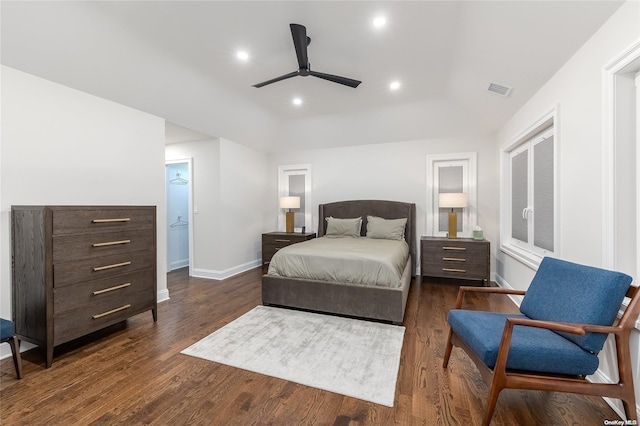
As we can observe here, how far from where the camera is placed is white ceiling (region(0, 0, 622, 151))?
2037mm

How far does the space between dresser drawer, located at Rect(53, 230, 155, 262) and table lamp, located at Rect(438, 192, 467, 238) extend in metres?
3.97

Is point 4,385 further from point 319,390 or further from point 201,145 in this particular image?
point 201,145

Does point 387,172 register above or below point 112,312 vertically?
above

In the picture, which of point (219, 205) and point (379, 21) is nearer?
point (379, 21)

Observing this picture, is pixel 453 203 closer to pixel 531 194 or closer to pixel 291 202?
pixel 531 194

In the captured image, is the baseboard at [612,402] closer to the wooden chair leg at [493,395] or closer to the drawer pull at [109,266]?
the wooden chair leg at [493,395]

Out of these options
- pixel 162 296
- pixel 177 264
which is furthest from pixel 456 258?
pixel 177 264

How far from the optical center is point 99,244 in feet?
7.64

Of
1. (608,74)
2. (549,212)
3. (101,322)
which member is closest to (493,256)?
(549,212)

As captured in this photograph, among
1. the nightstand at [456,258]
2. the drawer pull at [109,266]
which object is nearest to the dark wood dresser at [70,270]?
the drawer pull at [109,266]

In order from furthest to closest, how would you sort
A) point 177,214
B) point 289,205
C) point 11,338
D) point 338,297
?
point 177,214
point 289,205
point 338,297
point 11,338

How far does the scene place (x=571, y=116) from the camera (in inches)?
82.8

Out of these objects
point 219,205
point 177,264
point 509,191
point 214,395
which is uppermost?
point 509,191

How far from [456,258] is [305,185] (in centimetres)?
303
